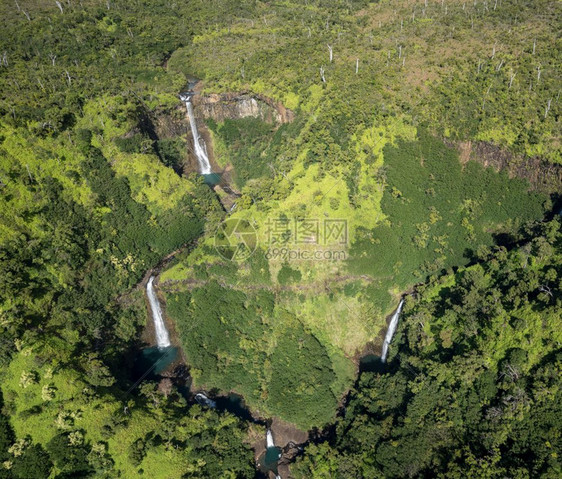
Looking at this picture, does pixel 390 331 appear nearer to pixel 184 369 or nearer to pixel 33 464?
pixel 184 369

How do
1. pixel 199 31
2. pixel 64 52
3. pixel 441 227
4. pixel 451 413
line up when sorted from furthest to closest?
pixel 199 31 → pixel 64 52 → pixel 441 227 → pixel 451 413

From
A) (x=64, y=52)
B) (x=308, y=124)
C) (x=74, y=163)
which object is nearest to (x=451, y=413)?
(x=308, y=124)

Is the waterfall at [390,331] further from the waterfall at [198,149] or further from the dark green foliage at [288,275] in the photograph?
the waterfall at [198,149]

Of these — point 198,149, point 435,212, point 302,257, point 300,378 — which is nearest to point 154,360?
point 300,378

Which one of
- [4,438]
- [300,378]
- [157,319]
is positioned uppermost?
[4,438]

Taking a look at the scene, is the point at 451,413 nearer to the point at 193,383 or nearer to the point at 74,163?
the point at 193,383

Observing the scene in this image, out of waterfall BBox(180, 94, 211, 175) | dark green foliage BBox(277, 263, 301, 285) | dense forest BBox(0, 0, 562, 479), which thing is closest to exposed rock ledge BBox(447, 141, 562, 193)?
dense forest BBox(0, 0, 562, 479)
